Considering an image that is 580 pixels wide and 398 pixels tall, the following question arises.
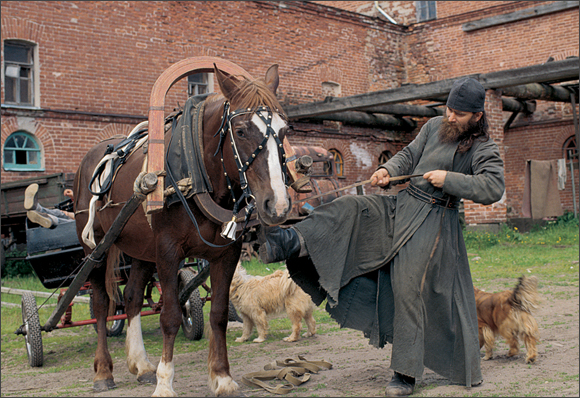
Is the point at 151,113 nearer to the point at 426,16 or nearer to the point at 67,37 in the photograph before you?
the point at 67,37

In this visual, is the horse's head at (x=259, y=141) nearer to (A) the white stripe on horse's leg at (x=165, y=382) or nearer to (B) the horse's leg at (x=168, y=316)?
(B) the horse's leg at (x=168, y=316)

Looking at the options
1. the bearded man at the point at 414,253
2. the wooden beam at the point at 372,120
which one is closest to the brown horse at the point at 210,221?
the bearded man at the point at 414,253

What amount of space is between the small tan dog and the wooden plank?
18.2 meters

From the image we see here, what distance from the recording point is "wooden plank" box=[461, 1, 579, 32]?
19250 millimetres

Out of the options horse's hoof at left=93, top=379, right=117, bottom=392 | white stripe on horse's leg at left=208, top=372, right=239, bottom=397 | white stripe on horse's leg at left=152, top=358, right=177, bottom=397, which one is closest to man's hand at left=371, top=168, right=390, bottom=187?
white stripe on horse's leg at left=208, top=372, right=239, bottom=397

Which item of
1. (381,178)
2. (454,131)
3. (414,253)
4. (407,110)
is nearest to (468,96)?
(454,131)

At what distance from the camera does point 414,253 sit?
364 centimetres

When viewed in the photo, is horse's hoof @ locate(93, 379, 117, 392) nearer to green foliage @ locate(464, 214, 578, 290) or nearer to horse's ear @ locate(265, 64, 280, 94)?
horse's ear @ locate(265, 64, 280, 94)

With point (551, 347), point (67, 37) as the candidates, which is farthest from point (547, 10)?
point (551, 347)

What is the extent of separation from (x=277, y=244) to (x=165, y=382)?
137 centimetres

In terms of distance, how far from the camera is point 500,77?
42.9ft

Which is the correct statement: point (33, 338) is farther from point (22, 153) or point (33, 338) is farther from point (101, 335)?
point (22, 153)

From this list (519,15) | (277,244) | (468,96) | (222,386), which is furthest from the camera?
(519,15)

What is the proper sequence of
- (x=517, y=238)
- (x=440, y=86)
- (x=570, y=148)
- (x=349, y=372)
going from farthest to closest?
1. (x=570, y=148)
2. (x=517, y=238)
3. (x=440, y=86)
4. (x=349, y=372)
